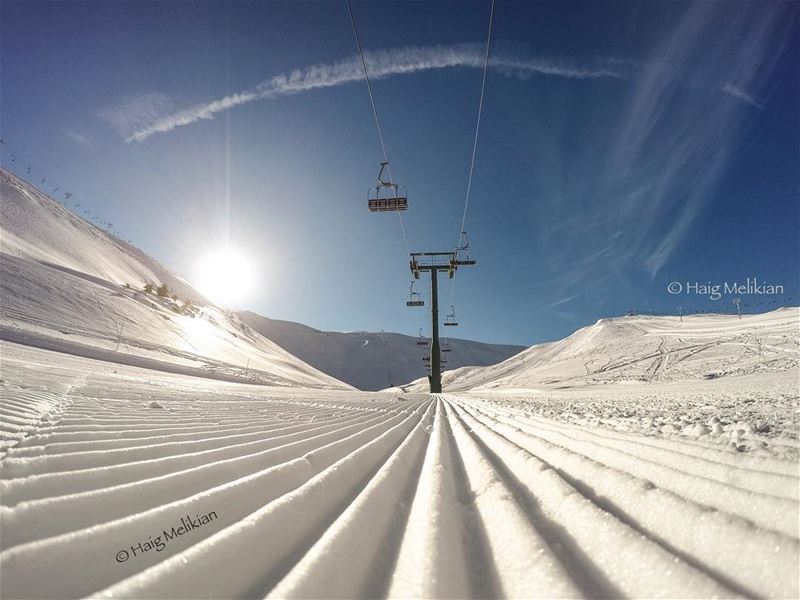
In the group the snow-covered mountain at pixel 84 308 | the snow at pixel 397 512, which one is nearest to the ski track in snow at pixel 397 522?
the snow at pixel 397 512

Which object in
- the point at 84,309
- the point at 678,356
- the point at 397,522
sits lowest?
the point at 397,522

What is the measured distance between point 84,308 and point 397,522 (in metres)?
31.2

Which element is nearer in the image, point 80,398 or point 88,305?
point 80,398

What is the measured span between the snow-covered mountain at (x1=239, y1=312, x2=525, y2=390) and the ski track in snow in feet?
310

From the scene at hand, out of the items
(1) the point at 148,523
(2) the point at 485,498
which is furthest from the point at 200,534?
(2) the point at 485,498

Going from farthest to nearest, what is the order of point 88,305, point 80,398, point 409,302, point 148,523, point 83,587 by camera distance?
point 88,305 → point 409,302 → point 80,398 → point 148,523 → point 83,587

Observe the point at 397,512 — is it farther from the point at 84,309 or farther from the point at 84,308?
the point at 84,308

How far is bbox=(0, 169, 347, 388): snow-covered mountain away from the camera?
60.6 ft

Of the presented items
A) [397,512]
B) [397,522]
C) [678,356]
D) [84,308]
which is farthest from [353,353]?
[397,522]

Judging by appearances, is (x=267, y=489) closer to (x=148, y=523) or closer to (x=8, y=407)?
(x=148, y=523)

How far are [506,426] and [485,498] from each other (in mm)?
2301

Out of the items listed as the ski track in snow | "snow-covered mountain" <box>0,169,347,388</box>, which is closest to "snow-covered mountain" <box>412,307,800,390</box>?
the ski track in snow

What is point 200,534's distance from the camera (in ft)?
4.17

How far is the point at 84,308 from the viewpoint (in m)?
24.5
